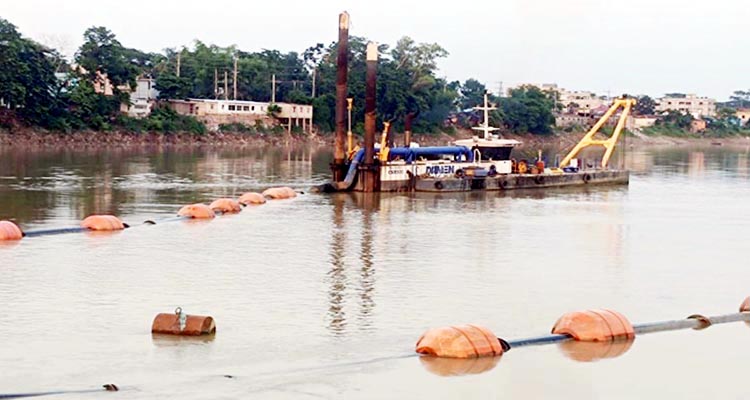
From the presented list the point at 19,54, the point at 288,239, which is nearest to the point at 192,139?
the point at 19,54

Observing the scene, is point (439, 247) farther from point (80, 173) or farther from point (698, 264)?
point (80, 173)

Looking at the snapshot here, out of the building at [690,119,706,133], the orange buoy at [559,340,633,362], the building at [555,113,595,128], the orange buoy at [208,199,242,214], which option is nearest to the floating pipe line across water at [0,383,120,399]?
the orange buoy at [559,340,633,362]

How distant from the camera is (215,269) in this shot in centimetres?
2119

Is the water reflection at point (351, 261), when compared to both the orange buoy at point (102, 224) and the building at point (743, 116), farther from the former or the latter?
the building at point (743, 116)

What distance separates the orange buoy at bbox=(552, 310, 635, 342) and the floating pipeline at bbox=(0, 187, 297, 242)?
12629 millimetres

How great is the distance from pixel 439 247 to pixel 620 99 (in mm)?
25717

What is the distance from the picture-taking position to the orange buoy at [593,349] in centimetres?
1492

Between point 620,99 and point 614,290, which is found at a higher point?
point 620,99

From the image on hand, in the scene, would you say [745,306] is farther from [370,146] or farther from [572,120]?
[572,120]

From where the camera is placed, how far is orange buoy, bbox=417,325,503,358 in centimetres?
1430

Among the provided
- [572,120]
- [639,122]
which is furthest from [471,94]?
[639,122]

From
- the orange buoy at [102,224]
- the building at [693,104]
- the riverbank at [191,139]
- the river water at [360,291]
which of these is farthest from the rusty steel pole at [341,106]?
the building at [693,104]

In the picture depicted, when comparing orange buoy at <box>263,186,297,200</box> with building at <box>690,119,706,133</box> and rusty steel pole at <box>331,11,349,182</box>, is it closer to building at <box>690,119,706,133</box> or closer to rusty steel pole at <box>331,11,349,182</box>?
rusty steel pole at <box>331,11,349,182</box>

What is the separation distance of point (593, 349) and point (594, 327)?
44cm
